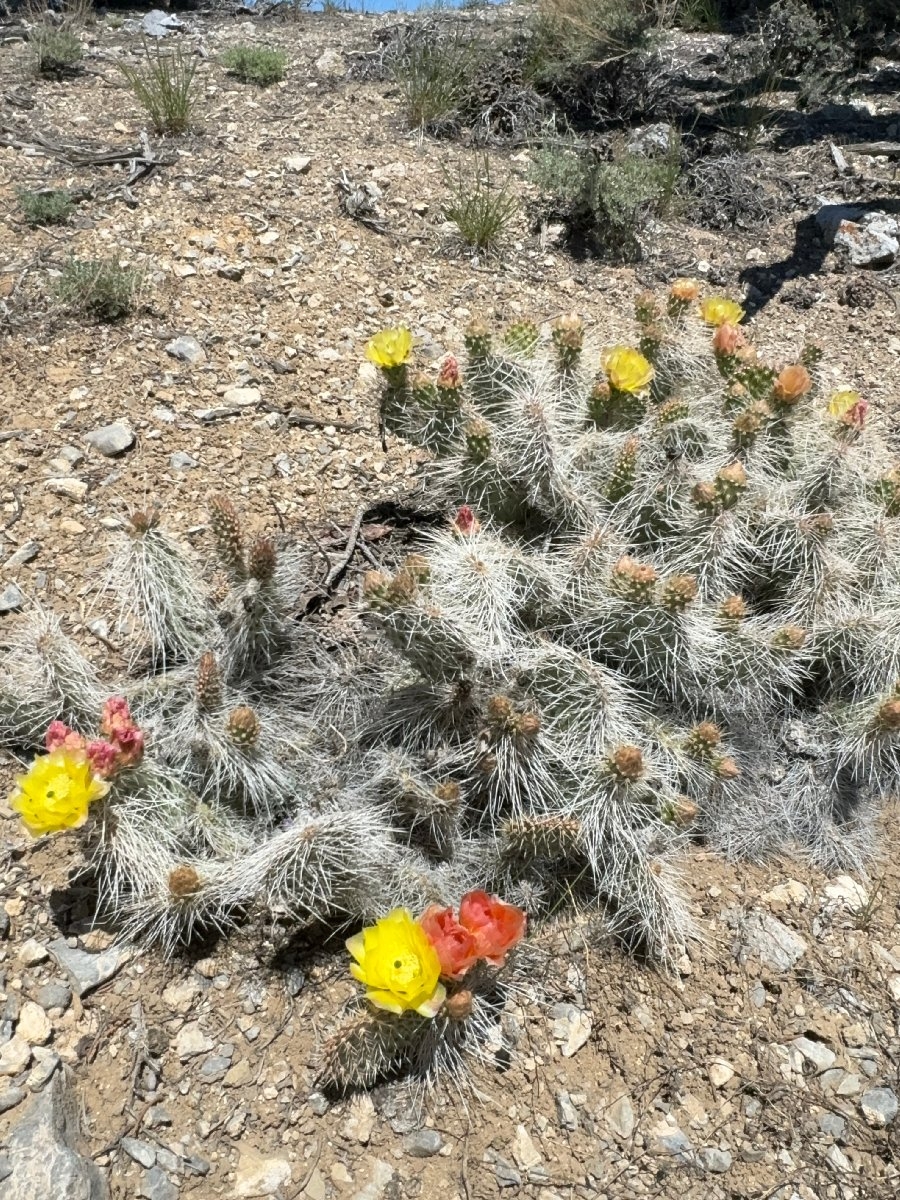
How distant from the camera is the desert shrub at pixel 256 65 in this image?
583 cm

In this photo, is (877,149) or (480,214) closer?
(480,214)

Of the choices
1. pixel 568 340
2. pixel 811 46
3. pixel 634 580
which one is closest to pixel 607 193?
pixel 568 340

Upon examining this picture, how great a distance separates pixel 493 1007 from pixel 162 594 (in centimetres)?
134

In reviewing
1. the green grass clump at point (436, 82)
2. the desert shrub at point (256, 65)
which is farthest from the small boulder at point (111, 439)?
the desert shrub at point (256, 65)

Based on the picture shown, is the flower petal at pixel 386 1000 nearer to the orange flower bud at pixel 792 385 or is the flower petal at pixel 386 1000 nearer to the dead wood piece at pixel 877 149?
the orange flower bud at pixel 792 385

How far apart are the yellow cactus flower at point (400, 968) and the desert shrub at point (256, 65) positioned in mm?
5730

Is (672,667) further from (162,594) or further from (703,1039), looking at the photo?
(162,594)

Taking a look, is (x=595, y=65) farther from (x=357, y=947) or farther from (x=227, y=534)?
(x=357, y=947)

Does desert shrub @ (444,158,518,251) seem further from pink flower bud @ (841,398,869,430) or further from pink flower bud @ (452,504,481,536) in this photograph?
pink flower bud @ (452,504,481,536)

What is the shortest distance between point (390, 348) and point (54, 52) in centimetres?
486

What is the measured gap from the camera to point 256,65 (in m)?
5.86

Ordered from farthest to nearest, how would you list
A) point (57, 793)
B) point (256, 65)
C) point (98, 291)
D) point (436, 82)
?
1. point (256, 65)
2. point (436, 82)
3. point (98, 291)
4. point (57, 793)

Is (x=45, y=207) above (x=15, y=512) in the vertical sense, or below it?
above

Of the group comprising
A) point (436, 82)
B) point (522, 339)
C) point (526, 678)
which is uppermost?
point (436, 82)
